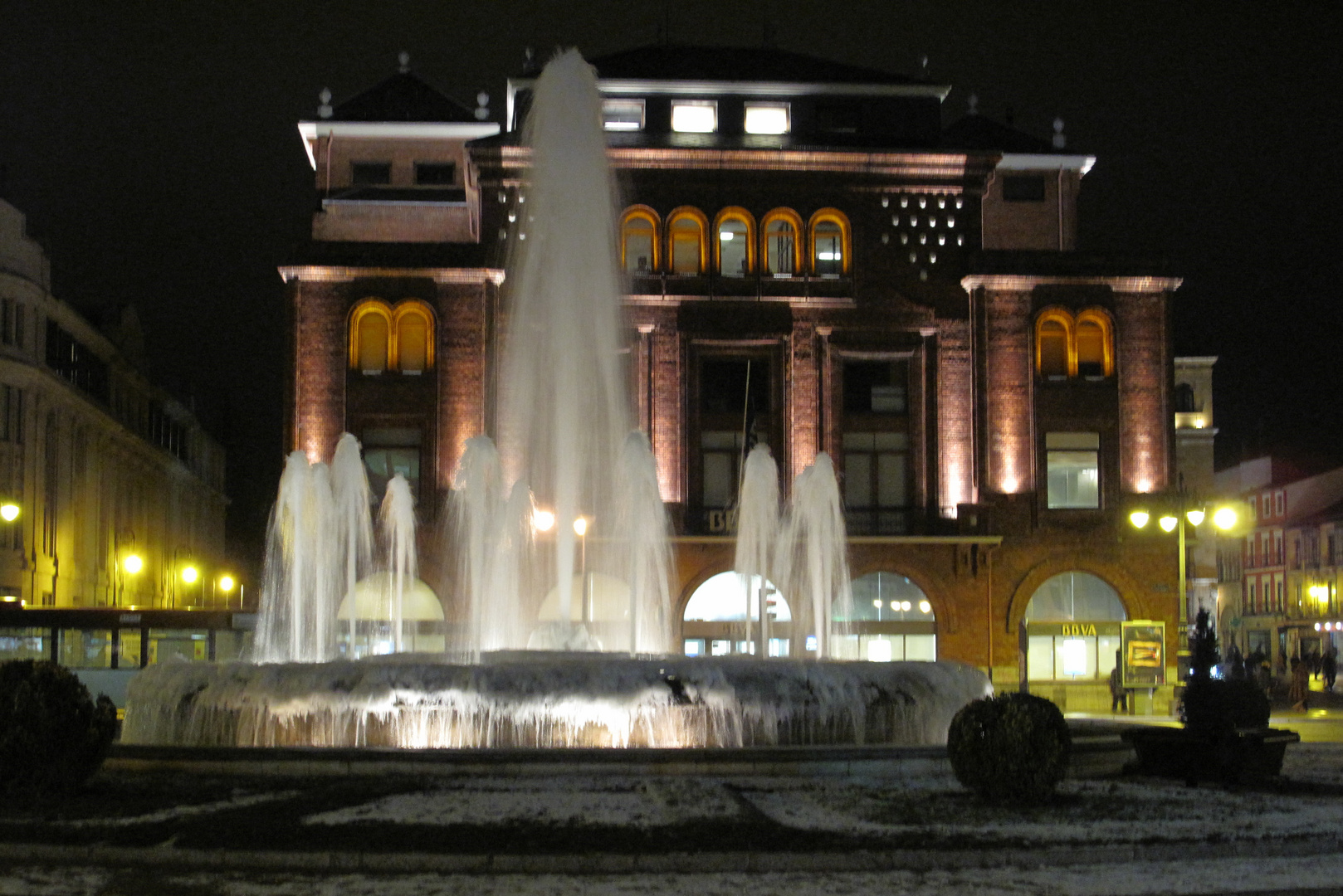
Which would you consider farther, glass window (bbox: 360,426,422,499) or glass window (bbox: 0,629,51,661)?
glass window (bbox: 360,426,422,499)

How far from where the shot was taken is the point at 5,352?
51781mm

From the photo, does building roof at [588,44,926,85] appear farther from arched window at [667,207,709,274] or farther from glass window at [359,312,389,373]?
glass window at [359,312,389,373]

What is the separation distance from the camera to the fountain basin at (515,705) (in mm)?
18172

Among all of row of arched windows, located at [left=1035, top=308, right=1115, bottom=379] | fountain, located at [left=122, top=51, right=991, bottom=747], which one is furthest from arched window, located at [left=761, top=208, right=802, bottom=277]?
row of arched windows, located at [left=1035, top=308, right=1115, bottom=379]

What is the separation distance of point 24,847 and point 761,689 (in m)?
9.08

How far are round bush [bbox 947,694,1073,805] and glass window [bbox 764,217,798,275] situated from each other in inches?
1221

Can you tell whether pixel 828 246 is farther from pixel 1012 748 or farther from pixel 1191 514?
pixel 1012 748

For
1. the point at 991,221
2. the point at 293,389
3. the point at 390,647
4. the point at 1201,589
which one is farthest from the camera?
the point at 1201,589

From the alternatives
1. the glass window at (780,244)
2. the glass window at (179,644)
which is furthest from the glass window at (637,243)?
the glass window at (179,644)

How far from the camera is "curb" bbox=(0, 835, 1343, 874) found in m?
11.2

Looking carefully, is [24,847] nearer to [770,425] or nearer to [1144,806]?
[1144,806]

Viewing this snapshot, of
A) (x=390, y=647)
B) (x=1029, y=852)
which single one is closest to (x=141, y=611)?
(x=390, y=647)

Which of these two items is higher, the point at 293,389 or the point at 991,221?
the point at 991,221

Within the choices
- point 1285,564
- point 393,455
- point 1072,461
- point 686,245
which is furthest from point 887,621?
point 1285,564
